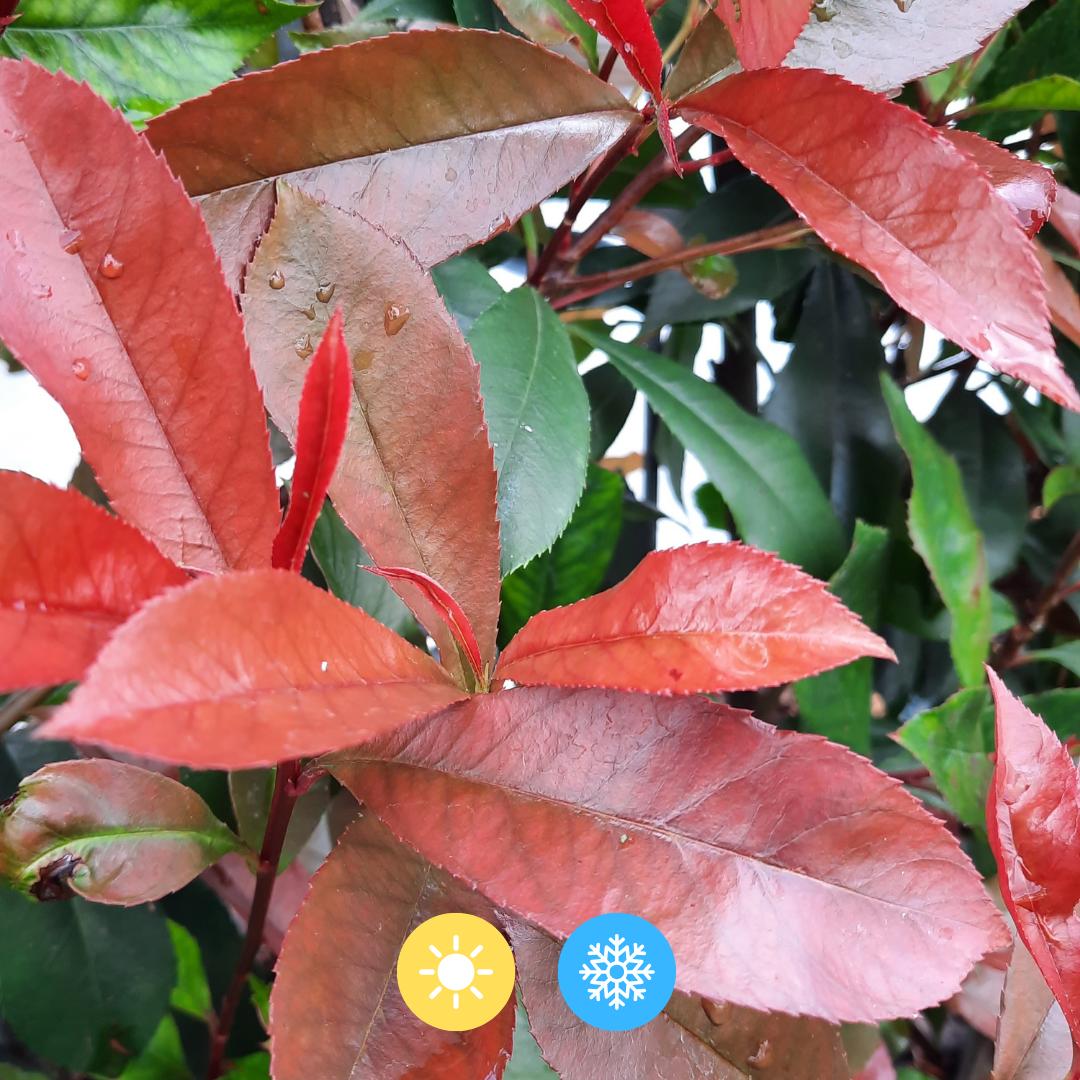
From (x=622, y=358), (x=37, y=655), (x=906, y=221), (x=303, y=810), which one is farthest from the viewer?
(x=622, y=358)

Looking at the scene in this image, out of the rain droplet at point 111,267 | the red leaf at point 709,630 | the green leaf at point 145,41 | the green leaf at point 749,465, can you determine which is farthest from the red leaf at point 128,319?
the green leaf at point 749,465

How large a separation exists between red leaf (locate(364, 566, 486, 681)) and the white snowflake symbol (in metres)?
0.09

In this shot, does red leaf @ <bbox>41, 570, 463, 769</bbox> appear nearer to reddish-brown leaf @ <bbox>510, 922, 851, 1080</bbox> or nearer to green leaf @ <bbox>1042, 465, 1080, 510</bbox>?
reddish-brown leaf @ <bbox>510, 922, 851, 1080</bbox>

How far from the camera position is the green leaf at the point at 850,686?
1.77 feet

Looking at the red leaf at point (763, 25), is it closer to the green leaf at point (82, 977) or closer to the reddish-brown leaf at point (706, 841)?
the reddish-brown leaf at point (706, 841)

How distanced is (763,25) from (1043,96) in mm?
285

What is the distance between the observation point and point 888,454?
677mm

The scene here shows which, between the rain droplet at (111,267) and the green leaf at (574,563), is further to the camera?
the green leaf at (574,563)

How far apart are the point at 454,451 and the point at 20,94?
169mm

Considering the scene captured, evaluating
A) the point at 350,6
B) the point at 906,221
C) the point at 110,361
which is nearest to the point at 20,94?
the point at 110,361

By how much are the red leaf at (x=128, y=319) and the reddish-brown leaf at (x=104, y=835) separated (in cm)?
11

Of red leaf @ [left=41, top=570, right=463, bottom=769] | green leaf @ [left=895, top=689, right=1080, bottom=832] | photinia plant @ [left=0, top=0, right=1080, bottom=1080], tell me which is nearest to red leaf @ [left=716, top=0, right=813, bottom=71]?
photinia plant @ [left=0, top=0, right=1080, bottom=1080]

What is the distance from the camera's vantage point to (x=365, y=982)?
0.99ft

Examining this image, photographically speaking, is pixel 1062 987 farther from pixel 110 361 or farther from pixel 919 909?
pixel 110 361
